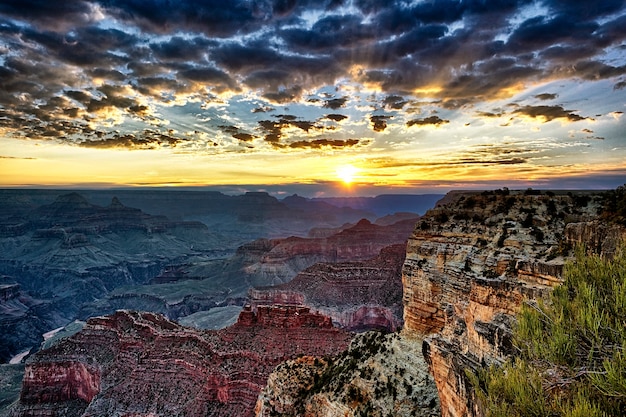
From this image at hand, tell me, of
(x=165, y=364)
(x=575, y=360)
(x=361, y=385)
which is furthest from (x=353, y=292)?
(x=575, y=360)

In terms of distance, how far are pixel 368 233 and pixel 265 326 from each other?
247 ft

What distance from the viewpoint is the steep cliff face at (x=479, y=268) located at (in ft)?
35.0

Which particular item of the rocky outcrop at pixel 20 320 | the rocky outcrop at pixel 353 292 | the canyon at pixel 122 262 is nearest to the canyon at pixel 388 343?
the rocky outcrop at pixel 353 292

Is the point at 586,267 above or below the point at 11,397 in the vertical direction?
above

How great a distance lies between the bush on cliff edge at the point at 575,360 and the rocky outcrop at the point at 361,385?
26.1 ft

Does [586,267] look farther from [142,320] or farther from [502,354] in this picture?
[142,320]

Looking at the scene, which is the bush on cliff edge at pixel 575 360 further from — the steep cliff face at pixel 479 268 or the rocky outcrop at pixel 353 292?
the rocky outcrop at pixel 353 292

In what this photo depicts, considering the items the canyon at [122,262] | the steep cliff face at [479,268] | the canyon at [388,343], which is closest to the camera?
the steep cliff face at [479,268]

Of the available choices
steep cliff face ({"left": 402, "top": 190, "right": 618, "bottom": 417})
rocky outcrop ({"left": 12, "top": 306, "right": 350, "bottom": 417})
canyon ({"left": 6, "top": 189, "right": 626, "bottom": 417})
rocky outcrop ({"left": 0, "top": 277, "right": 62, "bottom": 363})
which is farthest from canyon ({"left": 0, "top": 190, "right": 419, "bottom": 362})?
steep cliff face ({"left": 402, "top": 190, "right": 618, "bottom": 417})

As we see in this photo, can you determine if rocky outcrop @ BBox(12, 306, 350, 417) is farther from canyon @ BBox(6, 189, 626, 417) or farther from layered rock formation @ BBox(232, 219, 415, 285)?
layered rock formation @ BBox(232, 219, 415, 285)

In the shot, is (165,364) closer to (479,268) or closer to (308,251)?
(479,268)

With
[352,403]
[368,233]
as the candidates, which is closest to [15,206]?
[368,233]

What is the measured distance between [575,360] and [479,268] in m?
9.42

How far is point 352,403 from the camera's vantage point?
15.8 metres
